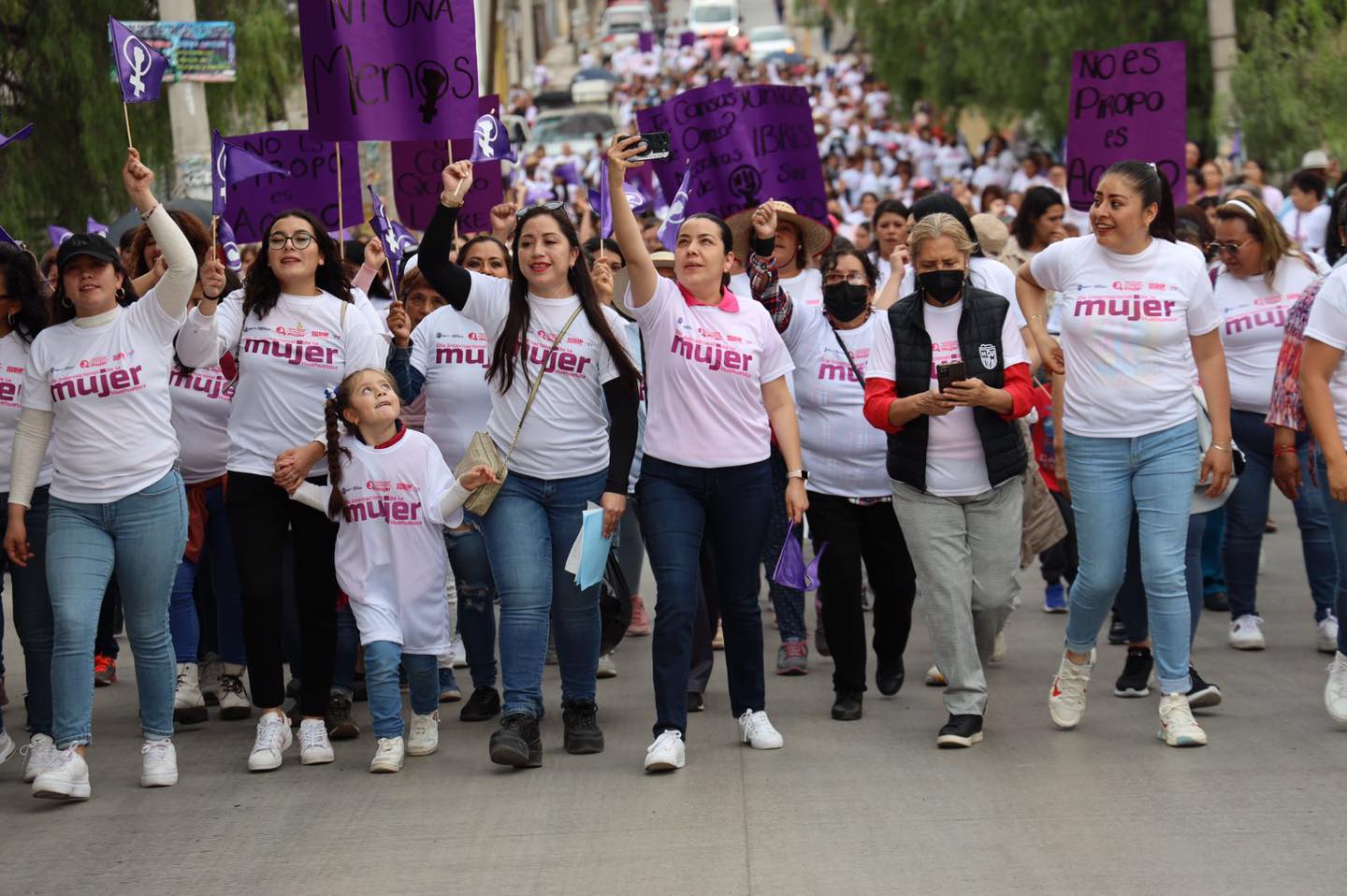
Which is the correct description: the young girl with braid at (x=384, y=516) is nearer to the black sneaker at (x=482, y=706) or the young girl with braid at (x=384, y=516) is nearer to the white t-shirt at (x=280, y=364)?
the white t-shirt at (x=280, y=364)

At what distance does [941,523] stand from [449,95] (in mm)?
2911

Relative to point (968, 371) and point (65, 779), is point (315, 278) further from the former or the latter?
point (968, 371)

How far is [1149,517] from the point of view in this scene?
7.26 metres

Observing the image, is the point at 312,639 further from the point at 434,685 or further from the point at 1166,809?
the point at 1166,809

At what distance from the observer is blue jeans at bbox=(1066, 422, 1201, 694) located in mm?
7211

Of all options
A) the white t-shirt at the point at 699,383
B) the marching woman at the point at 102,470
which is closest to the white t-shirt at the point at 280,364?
the marching woman at the point at 102,470

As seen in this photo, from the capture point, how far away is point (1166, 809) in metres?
6.29

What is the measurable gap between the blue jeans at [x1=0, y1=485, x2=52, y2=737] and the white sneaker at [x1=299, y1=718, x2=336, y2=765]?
99cm

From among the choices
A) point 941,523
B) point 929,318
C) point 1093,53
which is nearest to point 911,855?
point 941,523

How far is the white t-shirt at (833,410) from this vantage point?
8305 mm

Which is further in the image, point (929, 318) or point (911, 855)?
point (929, 318)

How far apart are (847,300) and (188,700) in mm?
3306

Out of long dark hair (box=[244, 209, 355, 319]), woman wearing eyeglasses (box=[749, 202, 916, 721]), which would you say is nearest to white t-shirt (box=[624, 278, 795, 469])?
woman wearing eyeglasses (box=[749, 202, 916, 721])

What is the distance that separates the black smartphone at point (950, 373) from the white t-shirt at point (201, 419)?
310 centimetres
